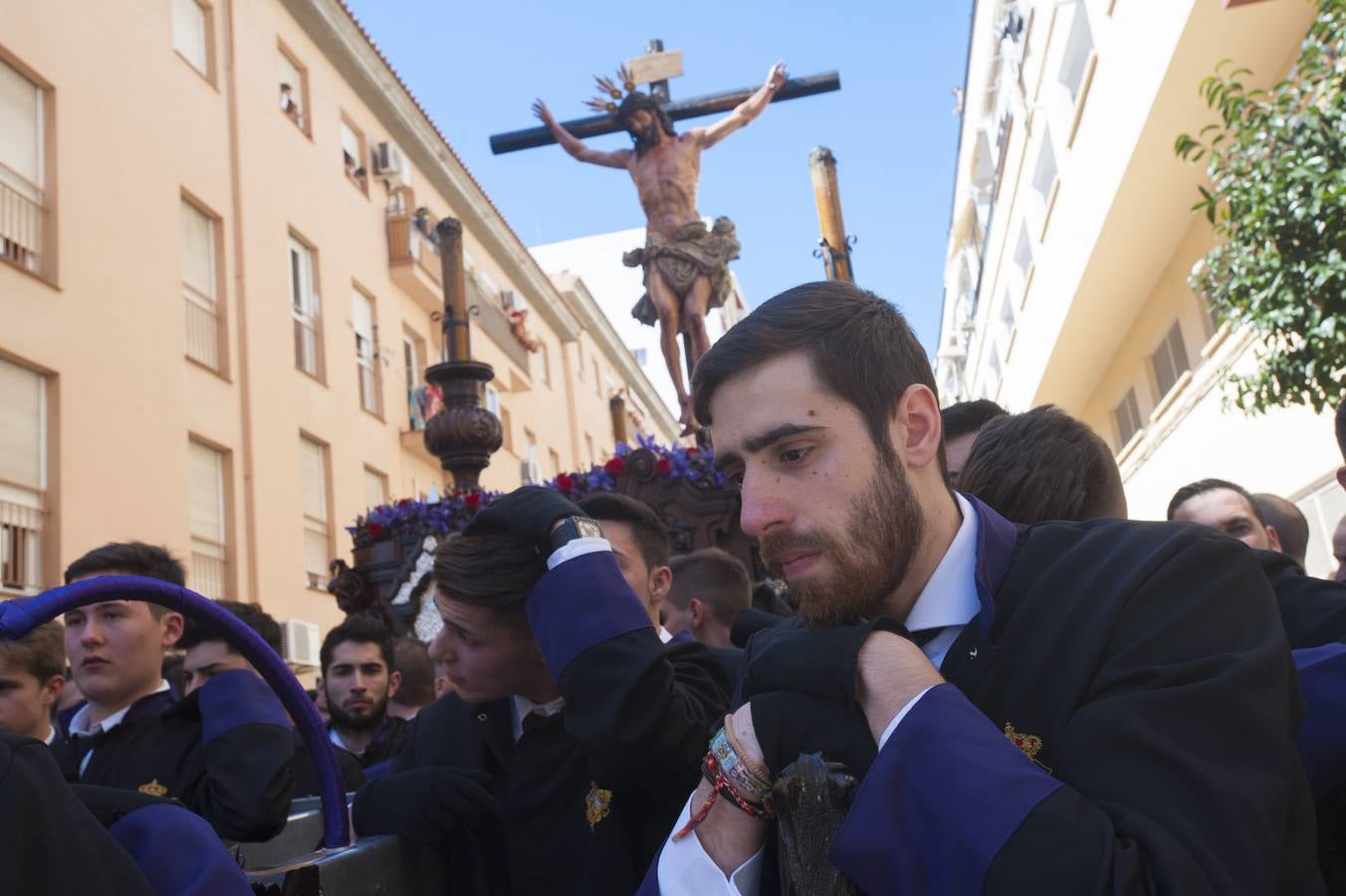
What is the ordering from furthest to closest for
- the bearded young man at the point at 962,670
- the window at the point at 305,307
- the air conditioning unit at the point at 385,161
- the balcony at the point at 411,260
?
1. the air conditioning unit at the point at 385,161
2. the balcony at the point at 411,260
3. the window at the point at 305,307
4. the bearded young man at the point at 962,670

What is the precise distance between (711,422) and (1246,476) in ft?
43.9

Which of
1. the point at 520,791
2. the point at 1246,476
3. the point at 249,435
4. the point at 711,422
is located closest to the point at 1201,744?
the point at 711,422

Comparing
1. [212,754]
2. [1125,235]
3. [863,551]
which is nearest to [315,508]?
[1125,235]

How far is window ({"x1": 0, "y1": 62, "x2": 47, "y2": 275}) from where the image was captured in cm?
1277

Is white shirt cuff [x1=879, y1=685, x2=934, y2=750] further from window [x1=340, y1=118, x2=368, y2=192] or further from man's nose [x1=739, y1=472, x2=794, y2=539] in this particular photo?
window [x1=340, y1=118, x2=368, y2=192]

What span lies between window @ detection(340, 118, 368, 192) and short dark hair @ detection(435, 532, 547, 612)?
1995 centimetres

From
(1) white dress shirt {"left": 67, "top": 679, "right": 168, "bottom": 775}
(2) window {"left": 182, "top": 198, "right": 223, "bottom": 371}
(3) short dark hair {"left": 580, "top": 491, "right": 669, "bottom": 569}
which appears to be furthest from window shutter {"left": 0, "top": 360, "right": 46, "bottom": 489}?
(3) short dark hair {"left": 580, "top": 491, "right": 669, "bottom": 569}

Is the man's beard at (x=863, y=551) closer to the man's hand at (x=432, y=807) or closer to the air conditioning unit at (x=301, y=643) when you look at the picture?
the man's hand at (x=432, y=807)

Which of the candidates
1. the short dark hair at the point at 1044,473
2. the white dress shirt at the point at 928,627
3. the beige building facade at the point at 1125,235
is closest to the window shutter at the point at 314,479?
the beige building facade at the point at 1125,235

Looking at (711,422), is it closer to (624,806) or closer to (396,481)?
(624,806)

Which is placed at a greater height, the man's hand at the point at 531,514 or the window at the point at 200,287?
the window at the point at 200,287

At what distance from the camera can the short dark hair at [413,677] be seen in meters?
6.60

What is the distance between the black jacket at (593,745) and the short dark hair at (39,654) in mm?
1459

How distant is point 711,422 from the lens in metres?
1.92
